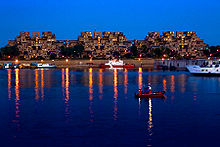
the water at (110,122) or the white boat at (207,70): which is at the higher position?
the white boat at (207,70)

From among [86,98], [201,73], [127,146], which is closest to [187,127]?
[127,146]

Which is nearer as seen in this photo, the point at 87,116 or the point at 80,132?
the point at 80,132

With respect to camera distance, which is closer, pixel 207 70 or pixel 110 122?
pixel 110 122

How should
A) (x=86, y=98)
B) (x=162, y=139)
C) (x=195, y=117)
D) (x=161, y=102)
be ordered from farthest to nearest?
(x=86, y=98) → (x=161, y=102) → (x=195, y=117) → (x=162, y=139)

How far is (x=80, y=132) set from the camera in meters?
27.4

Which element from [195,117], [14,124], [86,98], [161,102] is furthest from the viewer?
[86,98]

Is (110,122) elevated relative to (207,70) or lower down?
lower down

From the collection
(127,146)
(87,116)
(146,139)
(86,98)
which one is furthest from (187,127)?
(86,98)

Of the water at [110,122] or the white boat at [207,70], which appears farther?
the white boat at [207,70]

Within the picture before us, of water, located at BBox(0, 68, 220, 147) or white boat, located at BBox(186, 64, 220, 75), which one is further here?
white boat, located at BBox(186, 64, 220, 75)

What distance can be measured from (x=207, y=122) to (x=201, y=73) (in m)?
71.2

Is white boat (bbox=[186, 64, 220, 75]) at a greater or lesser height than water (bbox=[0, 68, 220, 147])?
greater

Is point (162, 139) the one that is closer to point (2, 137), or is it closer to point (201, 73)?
point (2, 137)

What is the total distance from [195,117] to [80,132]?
11.5 meters
